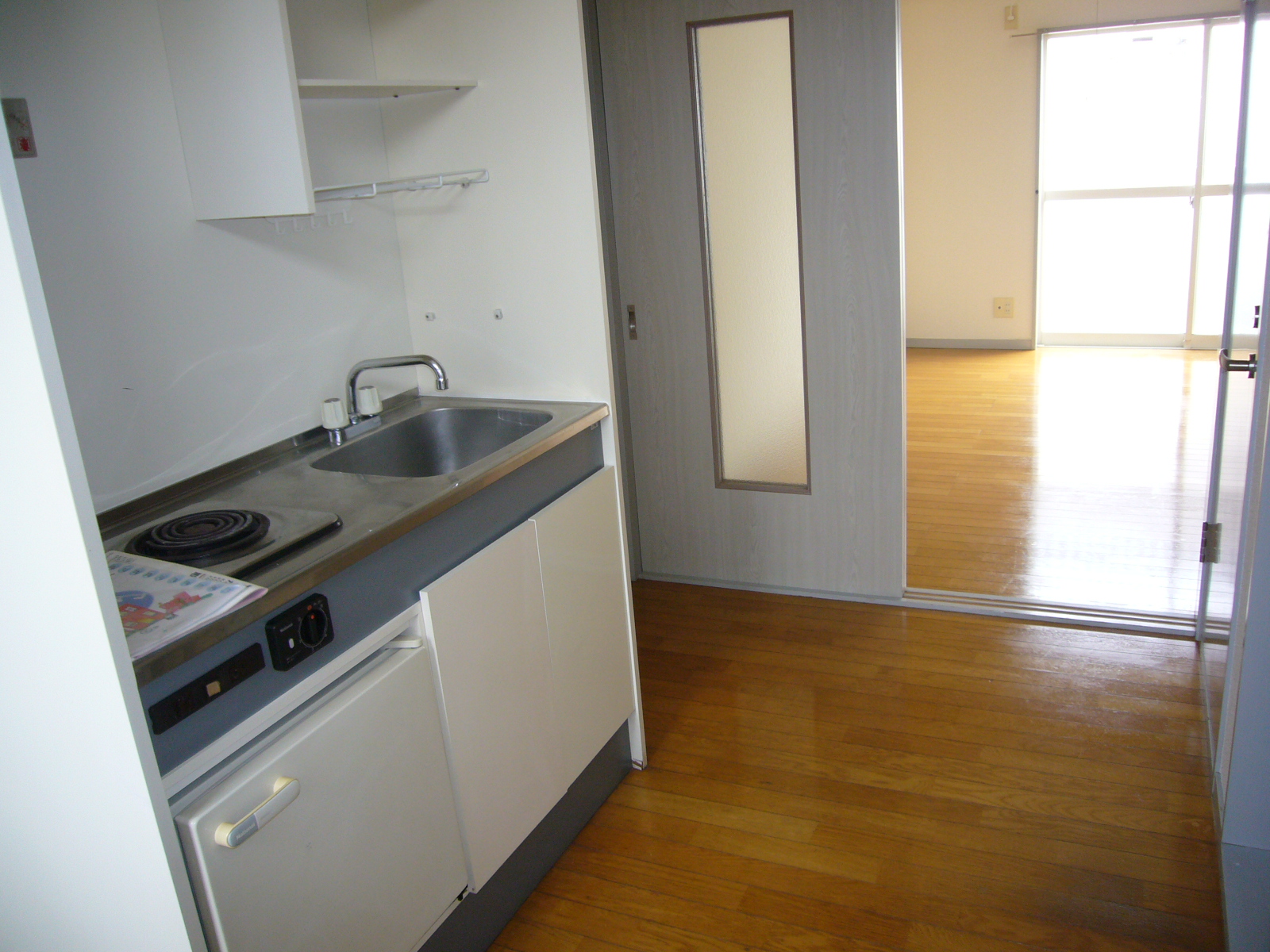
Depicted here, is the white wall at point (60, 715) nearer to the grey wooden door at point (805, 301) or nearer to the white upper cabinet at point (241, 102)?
the white upper cabinet at point (241, 102)

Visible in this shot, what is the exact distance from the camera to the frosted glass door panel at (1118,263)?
6828 mm

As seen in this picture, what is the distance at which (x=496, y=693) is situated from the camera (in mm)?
2029

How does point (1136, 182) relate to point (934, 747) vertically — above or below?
above

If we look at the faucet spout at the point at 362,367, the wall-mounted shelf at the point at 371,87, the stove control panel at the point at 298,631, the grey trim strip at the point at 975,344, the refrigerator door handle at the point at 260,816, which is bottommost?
the grey trim strip at the point at 975,344

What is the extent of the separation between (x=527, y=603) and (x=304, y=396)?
725 millimetres

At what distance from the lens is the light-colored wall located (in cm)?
676

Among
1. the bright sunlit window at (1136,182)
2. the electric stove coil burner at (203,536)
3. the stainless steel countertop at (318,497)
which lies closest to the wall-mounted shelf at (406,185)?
the stainless steel countertop at (318,497)

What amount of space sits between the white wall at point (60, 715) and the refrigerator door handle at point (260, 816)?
7 centimetres

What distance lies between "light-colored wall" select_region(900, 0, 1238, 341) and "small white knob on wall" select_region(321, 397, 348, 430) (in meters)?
5.15

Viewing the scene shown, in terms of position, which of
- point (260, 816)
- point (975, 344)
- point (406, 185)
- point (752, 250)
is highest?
point (406, 185)

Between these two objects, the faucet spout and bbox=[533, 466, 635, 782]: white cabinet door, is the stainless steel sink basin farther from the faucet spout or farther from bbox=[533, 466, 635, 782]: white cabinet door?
bbox=[533, 466, 635, 782]: white cabinet door

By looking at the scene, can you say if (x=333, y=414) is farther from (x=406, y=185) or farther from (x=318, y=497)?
(x=406, y=185)

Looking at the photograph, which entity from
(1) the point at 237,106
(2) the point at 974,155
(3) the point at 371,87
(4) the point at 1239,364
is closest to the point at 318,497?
(1) the point at 237,106

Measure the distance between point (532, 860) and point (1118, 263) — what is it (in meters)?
6.40
